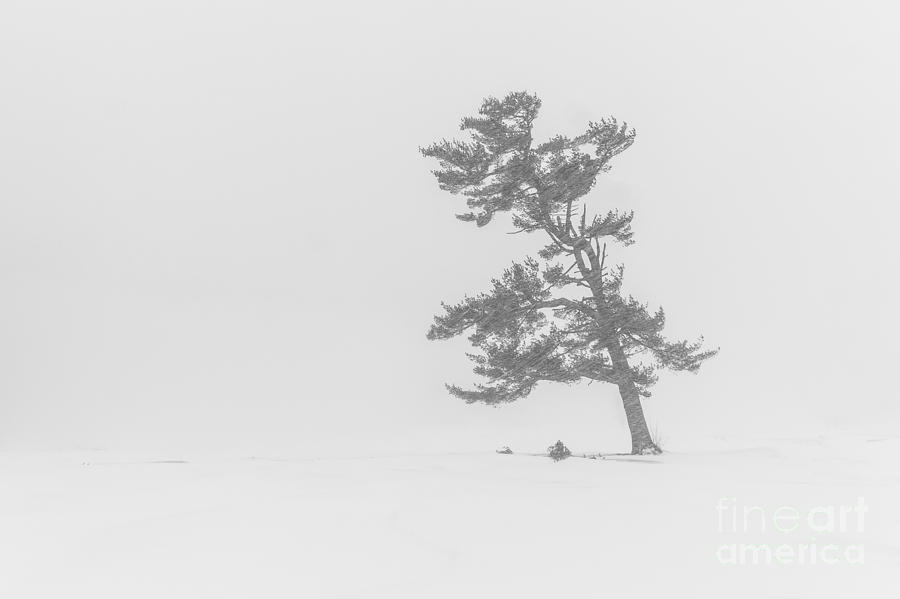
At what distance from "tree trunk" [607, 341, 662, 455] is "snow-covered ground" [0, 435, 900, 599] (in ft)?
15.1

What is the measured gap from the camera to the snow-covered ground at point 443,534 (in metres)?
3.73

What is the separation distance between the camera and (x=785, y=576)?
12.5ft

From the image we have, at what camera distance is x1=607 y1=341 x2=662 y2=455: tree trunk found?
12.9m

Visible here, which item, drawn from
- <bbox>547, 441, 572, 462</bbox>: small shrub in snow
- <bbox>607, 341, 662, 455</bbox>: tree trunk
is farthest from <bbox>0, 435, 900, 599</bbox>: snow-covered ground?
<bbox>607, 341, 662, 455</bbox>: tree trunk

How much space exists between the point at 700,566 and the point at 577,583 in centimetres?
96

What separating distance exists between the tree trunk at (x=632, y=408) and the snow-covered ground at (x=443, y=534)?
15.1 ft

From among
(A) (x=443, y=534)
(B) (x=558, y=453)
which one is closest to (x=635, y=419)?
(B) (x=558, y=453)

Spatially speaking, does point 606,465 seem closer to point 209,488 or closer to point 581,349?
point 581,349

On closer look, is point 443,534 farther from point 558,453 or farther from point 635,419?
point 635,419

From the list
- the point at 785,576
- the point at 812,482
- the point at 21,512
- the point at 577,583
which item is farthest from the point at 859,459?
the point at 21,512

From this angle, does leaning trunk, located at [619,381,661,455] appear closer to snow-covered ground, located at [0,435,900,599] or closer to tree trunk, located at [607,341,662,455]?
tree trunk, located at [607,341,662,455]

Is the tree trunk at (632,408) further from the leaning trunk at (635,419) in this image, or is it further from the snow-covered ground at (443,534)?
the snow-covered ground at (443,534)

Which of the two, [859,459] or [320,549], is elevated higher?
[859,459]

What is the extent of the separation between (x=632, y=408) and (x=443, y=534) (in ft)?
30.8
